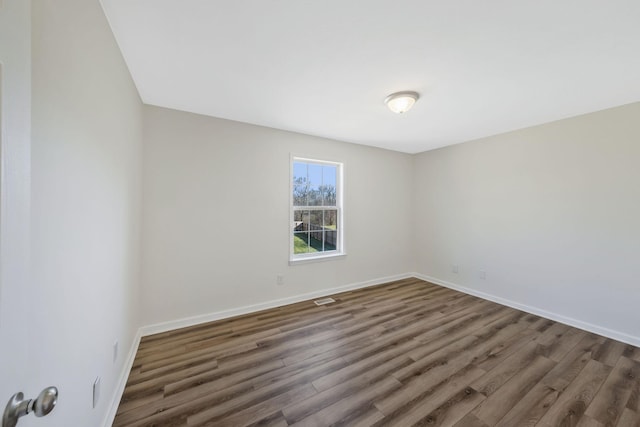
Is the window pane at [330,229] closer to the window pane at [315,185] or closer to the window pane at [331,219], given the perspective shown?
Answer: the window pane at [331,219]

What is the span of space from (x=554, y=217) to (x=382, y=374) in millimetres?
2850

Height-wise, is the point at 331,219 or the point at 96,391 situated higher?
the point at 331,219

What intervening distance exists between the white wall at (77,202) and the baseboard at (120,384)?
71 mm

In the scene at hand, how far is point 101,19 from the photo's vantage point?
1.33 meters

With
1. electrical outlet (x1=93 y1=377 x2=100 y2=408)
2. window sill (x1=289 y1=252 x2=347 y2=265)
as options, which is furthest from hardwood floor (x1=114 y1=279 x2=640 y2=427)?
window sill (x1=289 y1=252 x2=347 y2=265)

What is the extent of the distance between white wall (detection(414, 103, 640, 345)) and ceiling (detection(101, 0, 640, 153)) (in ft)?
1.28

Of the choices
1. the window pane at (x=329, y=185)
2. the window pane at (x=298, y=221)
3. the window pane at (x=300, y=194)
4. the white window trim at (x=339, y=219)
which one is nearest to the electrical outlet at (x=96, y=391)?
the white window trim at (x=339, y=219)

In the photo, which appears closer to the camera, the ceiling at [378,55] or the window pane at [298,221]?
the ceiling at [378,55]

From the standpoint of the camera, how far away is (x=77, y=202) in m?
1.07

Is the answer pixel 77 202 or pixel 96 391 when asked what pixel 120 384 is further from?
pixel 77 202

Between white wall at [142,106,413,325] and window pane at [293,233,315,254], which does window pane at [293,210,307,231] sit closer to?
window pane at [293,233,315,254]

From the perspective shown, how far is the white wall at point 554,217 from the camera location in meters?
2.47

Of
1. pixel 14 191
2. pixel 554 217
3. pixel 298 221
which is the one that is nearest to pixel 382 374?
pixel 298 221

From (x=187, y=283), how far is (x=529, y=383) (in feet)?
10.8
